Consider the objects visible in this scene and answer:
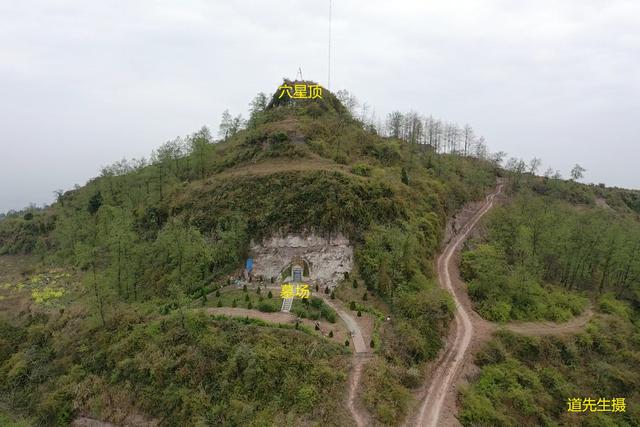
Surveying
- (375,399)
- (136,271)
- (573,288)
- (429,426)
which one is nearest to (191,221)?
(136,271)

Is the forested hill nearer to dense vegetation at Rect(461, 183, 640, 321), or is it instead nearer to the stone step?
dense vegetation at Rect(461, 183, 640, 321)

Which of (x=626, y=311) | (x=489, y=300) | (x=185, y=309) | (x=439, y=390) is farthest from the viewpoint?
(x=626, y=311)

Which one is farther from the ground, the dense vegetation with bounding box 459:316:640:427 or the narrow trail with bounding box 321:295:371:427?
the narrow trail with bounding box 321:295:371:427

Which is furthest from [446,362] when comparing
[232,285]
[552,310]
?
[232,285]

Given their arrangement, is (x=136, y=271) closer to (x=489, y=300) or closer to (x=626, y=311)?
(x=489, y=300)

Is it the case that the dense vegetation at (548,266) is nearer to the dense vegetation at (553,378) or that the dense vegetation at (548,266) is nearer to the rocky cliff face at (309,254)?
the dense vegetation at (553,378)

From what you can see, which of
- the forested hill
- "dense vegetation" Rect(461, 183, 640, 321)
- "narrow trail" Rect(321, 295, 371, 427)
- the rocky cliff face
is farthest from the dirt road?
the rocky cliff face
